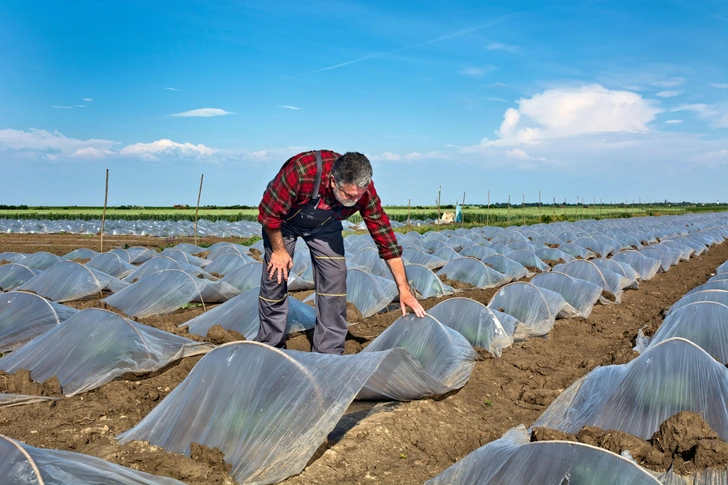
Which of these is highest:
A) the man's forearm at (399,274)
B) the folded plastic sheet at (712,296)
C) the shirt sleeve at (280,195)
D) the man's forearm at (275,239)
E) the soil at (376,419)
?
the shirt sleeve at (280,195)

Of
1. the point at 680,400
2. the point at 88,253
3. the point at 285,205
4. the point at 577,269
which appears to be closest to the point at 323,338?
the point at 285,205

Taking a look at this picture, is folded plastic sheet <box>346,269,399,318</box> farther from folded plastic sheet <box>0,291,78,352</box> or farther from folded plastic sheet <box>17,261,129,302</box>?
folded plastic sheet <box>17,261,129,302</box>

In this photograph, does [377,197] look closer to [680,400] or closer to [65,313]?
[680,400]

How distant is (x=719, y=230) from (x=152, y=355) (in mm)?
27769

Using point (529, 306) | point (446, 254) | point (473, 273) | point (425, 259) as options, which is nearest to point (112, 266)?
point (425, 259)

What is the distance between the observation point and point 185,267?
9.84 m

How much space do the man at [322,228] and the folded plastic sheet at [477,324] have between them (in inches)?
63.1

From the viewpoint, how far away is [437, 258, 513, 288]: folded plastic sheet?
1039 cm

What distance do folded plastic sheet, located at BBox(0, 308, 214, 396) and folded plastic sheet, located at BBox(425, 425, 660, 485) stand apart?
2978 millimetres

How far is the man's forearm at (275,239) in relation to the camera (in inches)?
163

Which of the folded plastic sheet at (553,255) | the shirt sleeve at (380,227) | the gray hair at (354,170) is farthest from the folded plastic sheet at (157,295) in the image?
the folded plastic sheet at (553,255)

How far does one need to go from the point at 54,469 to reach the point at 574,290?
24.3 ft

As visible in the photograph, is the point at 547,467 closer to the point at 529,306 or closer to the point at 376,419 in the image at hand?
the point at 376,419

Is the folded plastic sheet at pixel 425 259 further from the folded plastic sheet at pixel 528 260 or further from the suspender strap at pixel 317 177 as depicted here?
the suspender strap at pixel 317 177
